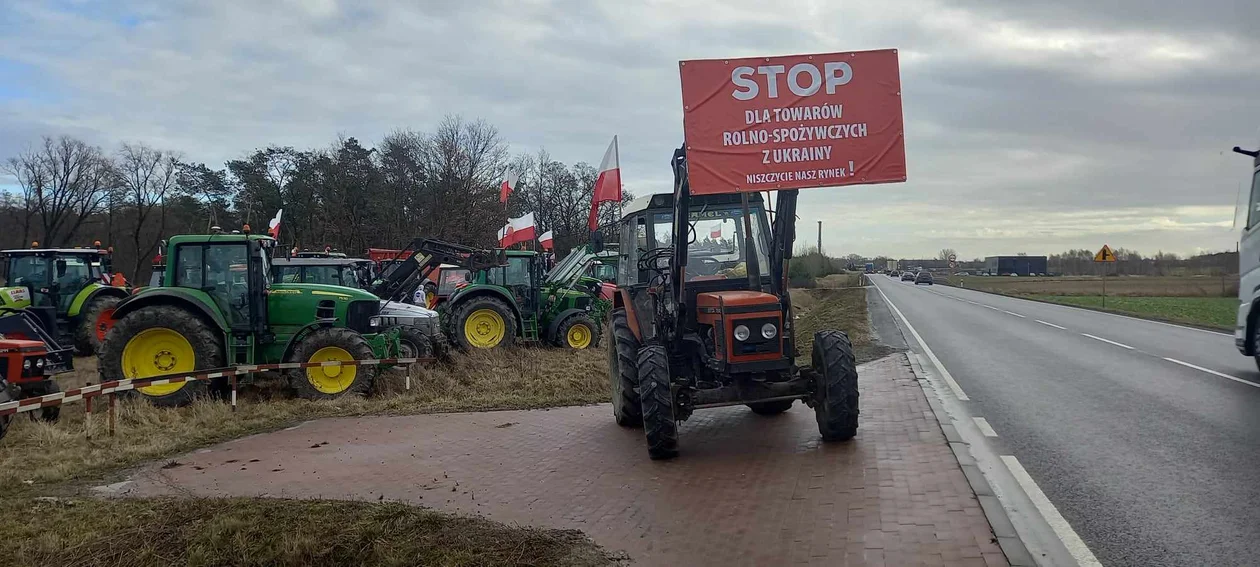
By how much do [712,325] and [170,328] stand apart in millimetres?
7714

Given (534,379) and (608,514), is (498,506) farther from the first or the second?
(534,379)

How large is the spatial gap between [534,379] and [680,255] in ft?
18.0

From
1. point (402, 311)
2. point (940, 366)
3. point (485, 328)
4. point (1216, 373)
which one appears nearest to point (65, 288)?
point (402, 311)

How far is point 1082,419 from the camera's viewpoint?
876 centimetres

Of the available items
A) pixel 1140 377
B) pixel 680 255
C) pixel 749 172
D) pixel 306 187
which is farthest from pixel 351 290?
pixel 306 187

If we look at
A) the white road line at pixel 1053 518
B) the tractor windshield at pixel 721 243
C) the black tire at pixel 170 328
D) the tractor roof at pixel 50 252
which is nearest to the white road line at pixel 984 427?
the white road line at pixel 1053 518

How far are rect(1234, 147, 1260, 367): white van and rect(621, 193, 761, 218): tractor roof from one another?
7.62 meters

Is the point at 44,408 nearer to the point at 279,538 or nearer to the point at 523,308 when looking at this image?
the point at 279,538

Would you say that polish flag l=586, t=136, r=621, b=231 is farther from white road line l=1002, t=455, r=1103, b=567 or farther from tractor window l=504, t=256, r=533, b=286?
white road line l=1002, t=455, r=1103, b=567

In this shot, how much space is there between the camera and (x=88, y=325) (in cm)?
1741

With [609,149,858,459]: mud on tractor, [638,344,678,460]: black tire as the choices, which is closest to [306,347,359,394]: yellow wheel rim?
[609,149,858,459]: mud on tractor

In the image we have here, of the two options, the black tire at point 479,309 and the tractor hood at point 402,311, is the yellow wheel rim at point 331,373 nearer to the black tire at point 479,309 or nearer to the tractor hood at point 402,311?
the tractor hood at point 402,311

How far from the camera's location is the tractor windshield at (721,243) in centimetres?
827

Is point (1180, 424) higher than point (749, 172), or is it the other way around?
point (749, 172)
